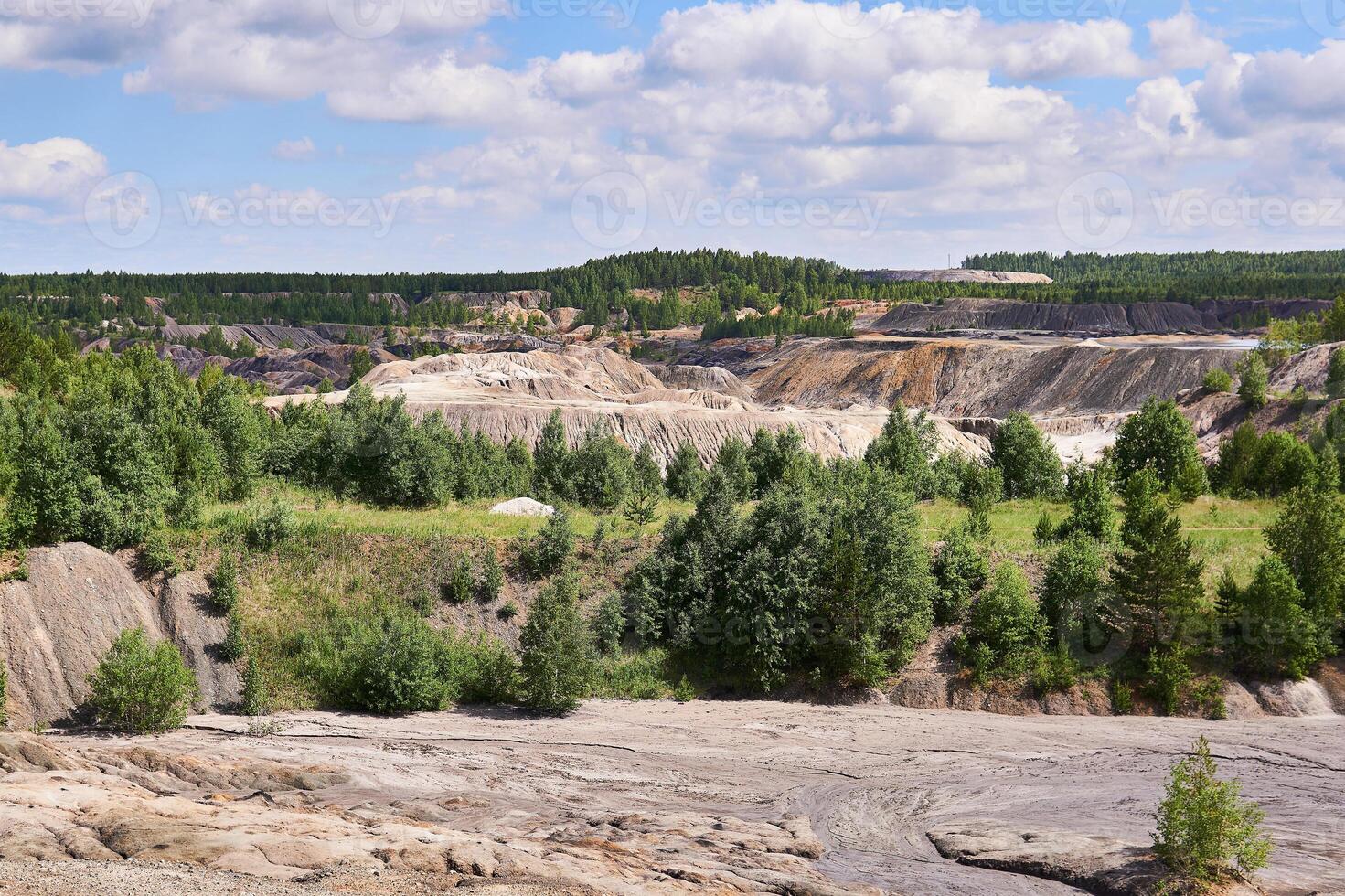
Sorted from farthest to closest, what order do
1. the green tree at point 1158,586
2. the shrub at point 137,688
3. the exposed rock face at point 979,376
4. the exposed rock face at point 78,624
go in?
the exposed rock face at point 979,376 → the green tree at point 1158,586 → the exposed rock face at point 78,624 → the shrub at point 137,688

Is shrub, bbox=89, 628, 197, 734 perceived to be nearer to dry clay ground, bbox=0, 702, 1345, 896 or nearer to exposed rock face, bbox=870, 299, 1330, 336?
dry clay ground, bbox=0, 702, 1345, 896

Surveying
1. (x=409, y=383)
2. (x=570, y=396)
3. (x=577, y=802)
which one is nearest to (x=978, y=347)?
(x=570, y=396)

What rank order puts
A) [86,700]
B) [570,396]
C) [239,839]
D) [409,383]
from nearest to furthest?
1. [239,839]
2. [86,700]
3. [409,383]
4. [570,396]

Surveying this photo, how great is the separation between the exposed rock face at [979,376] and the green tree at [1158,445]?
58.2 meters

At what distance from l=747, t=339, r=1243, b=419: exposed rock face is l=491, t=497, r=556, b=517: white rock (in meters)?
83.1

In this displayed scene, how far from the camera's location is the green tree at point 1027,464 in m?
59.2

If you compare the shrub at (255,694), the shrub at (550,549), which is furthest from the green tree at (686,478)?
the shrub at (255,694)

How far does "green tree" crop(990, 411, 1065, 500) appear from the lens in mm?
59156

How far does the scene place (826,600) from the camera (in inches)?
1468

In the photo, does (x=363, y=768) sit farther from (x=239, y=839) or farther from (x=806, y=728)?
(x=806, y=728)

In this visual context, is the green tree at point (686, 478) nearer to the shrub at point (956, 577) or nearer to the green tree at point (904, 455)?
the green tree at point (904, 455)

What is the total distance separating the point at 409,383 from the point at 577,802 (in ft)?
298

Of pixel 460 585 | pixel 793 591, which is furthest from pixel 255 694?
pixel 793 591

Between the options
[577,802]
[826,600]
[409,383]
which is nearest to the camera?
[577,802]
